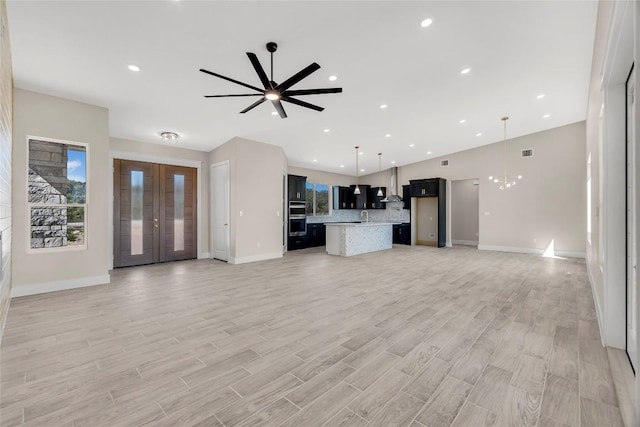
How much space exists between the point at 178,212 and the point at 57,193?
2706 mm

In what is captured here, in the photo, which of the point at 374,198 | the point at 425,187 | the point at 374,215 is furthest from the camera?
the point at 374,215

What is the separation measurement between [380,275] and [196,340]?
3576mm

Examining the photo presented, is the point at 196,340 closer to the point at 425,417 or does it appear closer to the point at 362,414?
the point at 362,414

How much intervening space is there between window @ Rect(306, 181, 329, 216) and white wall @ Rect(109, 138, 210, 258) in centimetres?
394

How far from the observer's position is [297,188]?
920cm

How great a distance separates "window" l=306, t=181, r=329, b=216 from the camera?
1055 cm

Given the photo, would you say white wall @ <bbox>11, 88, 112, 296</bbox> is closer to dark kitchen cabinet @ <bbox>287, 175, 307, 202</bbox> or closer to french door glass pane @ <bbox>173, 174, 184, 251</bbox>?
french door glass pane @ <bbox>173, 174, 184, 251</bbox>

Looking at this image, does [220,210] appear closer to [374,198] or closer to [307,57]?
[307,57]

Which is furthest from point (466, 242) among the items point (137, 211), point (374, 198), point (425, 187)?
point (137, 211)

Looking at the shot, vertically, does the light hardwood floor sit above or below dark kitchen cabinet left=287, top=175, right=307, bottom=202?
below

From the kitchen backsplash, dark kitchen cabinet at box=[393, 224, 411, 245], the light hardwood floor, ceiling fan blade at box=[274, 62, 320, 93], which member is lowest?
the light hardwood floor

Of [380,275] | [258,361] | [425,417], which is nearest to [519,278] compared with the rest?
[380,275]

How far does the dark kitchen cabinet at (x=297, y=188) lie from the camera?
898cm

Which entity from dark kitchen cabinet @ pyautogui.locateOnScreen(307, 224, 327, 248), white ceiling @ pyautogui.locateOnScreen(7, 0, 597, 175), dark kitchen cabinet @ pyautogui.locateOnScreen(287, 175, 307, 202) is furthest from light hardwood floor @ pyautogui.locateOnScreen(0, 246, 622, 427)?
dark kitchen cabinet @ pyautogui.locateOnScreen(307, 224, 327, 248)
